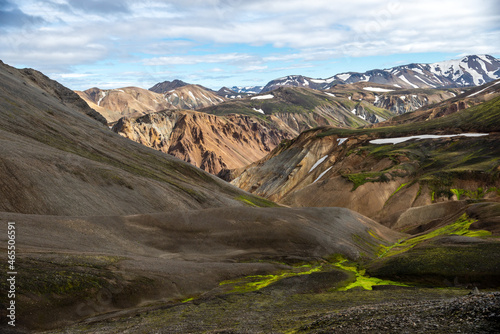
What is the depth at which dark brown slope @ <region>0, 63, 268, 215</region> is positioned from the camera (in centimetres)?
4650

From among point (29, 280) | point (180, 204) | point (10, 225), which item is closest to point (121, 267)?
point (29, 280)

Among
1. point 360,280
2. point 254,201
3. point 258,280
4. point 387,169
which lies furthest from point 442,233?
point 387,169

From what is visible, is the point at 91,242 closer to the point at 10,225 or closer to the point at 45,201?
the point at 10,225

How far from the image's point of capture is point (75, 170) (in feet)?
182

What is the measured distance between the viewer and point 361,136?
5089 inches

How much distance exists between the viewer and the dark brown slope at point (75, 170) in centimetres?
4650

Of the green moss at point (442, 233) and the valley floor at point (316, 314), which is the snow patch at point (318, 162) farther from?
the valley floor at point (316, 314)

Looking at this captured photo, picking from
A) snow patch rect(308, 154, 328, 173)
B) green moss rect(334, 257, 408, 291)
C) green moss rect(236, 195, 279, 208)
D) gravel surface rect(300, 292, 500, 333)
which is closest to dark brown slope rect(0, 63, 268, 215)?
green moss rect(236, 195, 279, 208)

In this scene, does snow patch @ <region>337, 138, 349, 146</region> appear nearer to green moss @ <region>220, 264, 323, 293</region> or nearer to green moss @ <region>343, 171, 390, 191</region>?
green moss @ <region>343, 171, 390, 191</region>

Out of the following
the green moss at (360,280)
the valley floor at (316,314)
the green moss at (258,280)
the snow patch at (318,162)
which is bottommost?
the green moss at (360,280)

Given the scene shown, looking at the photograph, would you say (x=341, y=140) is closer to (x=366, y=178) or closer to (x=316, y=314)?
(x=366, y=178)

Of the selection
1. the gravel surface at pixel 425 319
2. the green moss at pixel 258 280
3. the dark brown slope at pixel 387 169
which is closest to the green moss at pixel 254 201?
the dark brown slope at pixel 387 169

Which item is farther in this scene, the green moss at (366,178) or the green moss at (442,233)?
the green moss at (366,178)

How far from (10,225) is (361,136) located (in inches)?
4505
